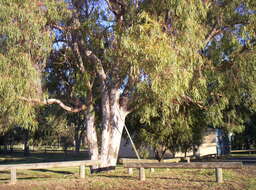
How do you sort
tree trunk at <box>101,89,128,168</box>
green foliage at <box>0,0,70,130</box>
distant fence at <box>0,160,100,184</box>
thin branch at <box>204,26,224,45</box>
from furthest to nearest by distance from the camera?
tree trunk at <box>101,89,128,168</box> → thin branch at <box>204,26,224,45</box> → green foliage at <box>0,0,70,130</box> → distant fence at <box>0,160,100,184</box>

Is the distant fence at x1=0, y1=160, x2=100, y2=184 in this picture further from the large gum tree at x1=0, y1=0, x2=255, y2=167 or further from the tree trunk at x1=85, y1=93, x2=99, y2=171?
the tree trunk at x1=85, y1=93, x2=99, y2=171

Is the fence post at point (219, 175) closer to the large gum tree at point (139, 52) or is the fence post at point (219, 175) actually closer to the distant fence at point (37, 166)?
the large gum tree at point (139, 52)

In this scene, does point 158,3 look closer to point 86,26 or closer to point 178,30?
point 178,30

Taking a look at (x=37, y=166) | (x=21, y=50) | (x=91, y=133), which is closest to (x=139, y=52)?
(x=21, y=50)

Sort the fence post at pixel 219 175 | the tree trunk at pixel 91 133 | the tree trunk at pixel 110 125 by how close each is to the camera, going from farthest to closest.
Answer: the tree trunk at pixel 91 133 → the tree trunk at pixel 110 125 → the fence post at pixel 219 175

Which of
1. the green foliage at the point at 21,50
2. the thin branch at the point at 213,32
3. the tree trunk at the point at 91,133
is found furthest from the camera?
the tree trunk at the point at 91,133

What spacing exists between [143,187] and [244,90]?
6.86 meters

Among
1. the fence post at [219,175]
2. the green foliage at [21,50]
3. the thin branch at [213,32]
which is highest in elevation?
the thin branch at [213,32]

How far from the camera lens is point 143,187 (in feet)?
28.3

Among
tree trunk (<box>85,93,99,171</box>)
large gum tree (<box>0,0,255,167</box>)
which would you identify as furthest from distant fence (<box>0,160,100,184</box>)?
tree trunk (<box>85,93,99,171</box>)

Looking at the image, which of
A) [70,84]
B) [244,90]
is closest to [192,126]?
[244,90]

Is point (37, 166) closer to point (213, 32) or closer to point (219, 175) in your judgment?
point (219, 175)

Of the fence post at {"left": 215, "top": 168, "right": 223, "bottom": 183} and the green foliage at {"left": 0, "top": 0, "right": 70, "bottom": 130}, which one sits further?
the green foliage at {"left": 0, "top": 0, "right": 70, "bottom": 130}

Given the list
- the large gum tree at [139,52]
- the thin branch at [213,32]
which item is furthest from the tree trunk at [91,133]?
the thin branch at [213,32]
